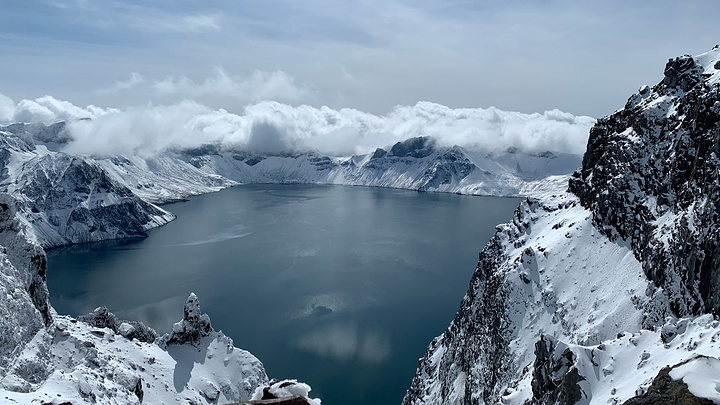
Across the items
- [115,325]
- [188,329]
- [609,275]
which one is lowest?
[115,325]

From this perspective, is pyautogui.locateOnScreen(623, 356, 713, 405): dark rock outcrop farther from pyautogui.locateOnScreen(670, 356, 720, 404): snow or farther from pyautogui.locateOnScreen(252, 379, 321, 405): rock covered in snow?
pyautogui.locateOnScreen(252, 379, 321, 405): rock covered in snow

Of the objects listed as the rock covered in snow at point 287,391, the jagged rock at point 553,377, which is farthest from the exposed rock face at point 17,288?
the jagged rock at point 553,377

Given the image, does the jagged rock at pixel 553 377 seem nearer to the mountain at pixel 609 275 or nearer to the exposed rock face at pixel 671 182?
the mountain at pixel 609 275

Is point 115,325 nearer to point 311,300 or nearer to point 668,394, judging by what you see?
point 311,300

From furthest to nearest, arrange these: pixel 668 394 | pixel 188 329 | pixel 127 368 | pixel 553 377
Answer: pixel 188 329 → pixel 127 368 → pixel 553 377 → pixel 668 394

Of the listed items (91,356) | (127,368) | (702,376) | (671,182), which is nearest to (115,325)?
(127,368)

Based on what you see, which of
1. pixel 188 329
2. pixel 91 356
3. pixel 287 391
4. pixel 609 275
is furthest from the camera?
pixel 188 329
